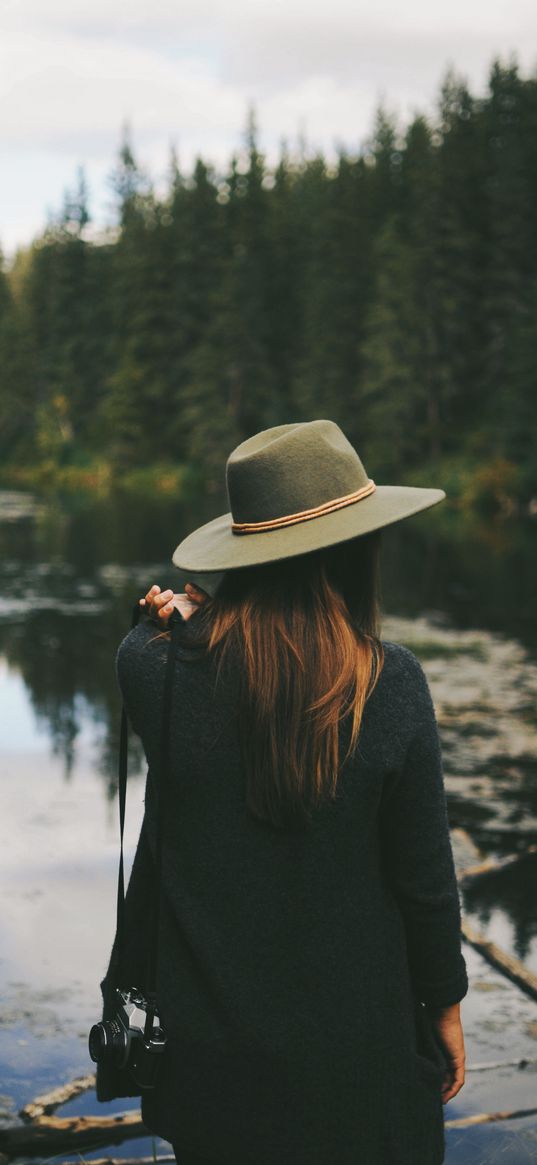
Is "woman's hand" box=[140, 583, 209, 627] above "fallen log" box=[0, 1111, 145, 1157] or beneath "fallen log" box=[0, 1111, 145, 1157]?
above

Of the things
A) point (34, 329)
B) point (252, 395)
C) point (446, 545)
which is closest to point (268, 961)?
point (446, 545)

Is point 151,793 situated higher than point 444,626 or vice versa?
point 151,793

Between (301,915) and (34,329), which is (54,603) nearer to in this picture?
(301,915)

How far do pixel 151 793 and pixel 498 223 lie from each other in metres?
48.8

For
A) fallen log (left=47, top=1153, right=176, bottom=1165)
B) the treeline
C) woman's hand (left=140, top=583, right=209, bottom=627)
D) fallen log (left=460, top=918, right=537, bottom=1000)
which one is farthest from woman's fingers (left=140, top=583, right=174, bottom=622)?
the treeline

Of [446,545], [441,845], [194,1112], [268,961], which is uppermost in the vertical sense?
[441,845]

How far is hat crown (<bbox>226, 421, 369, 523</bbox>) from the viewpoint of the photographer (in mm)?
1875

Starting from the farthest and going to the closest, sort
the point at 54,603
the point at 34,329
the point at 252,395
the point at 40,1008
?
1. the point at 34,329
2. the point at 252,395
3. the point at 54,603
4. the point at 40,1008

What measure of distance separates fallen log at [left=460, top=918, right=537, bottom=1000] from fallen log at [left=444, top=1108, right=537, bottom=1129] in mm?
801

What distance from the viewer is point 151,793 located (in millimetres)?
1940

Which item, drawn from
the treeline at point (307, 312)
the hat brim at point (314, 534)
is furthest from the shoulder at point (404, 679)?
the treeline at point (307, 312)

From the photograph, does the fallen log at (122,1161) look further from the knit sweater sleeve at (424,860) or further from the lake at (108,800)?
the knit sweater sleeve at (424,860)

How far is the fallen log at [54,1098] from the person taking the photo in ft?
11.2

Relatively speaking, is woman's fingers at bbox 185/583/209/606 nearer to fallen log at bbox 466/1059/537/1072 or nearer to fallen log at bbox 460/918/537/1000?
fallen log at bbox 466/1059/537/1072
